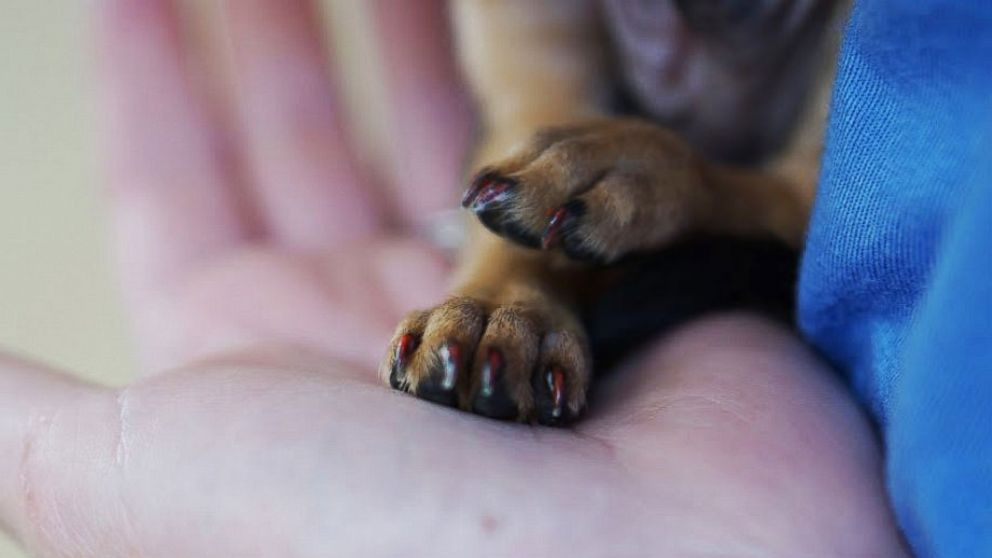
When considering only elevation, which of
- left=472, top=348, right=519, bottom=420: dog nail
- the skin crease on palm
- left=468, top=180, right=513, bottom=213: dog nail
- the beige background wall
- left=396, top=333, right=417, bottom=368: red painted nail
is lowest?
the beige background wall

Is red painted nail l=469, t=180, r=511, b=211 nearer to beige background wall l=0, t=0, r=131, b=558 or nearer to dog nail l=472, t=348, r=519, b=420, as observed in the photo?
dog nail l=472, t=348, r=519, b=420

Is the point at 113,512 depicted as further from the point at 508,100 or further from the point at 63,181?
the point at 63,181

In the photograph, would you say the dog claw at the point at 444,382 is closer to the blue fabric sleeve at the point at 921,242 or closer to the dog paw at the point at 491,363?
the dog paw at the point at 491,363

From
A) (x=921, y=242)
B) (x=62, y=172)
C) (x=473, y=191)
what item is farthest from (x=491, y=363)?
(x=62, y=172)

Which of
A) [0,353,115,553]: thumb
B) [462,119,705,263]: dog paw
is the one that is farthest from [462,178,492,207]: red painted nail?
[0,353,115,553]: thumb

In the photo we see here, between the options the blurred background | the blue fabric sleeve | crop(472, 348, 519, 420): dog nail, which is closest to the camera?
the blue fabric sleeve

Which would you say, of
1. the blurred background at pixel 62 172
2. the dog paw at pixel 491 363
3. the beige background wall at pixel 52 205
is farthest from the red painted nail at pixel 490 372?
the beige background wall at pixel 52 205
